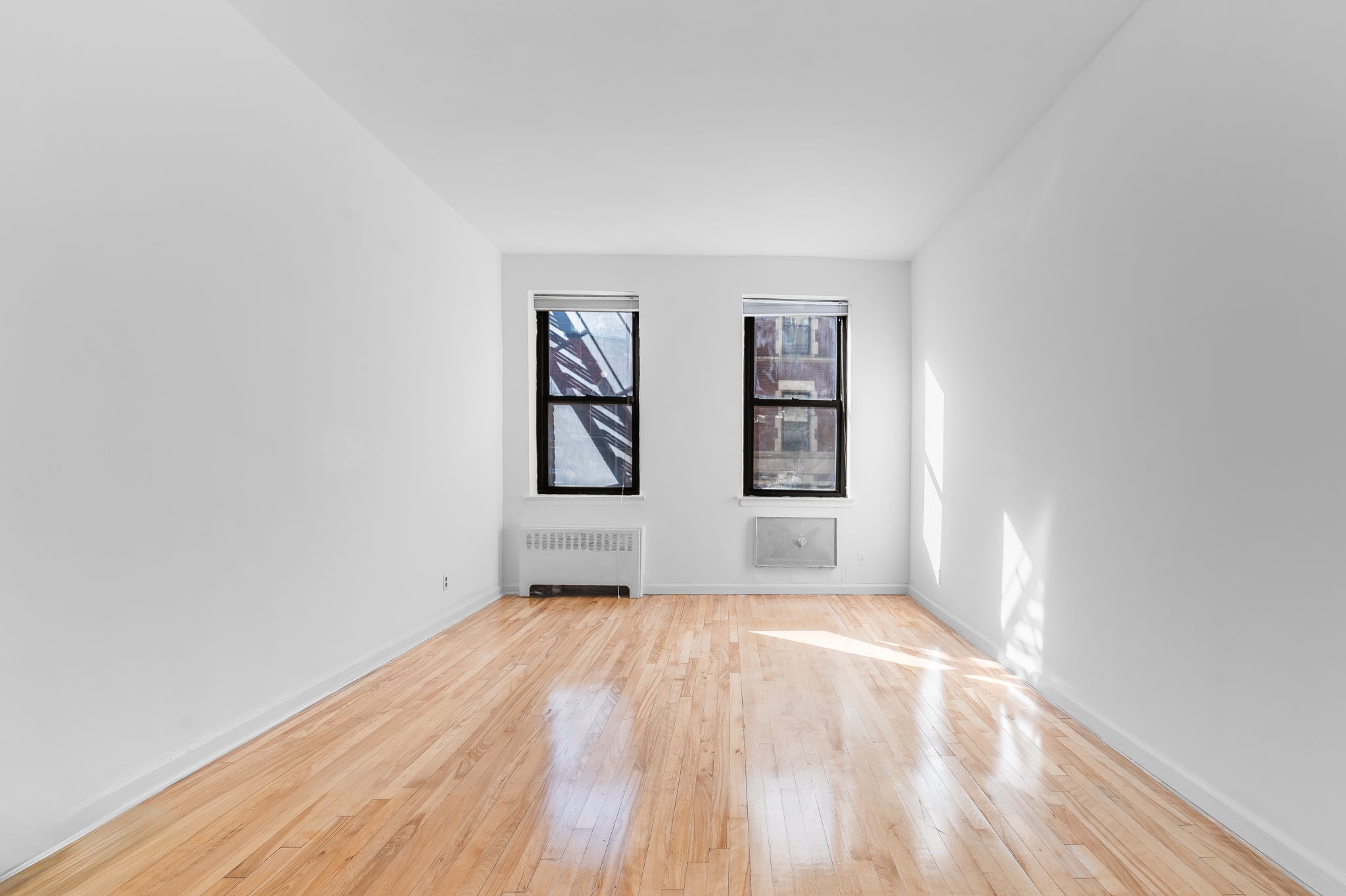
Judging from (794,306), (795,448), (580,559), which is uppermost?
(794,306)

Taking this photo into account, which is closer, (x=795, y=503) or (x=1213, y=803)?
(x=1213, y=803)

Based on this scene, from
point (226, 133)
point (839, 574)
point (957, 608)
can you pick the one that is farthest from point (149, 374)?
point (839, 574)

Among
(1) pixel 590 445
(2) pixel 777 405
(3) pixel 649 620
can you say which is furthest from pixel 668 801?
(2) pixel 777 405

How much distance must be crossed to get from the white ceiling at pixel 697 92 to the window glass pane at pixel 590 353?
124cm

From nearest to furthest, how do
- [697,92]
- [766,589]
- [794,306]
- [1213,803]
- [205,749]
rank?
[1213,803] → [205,749] → [697,92] → [766,589] → [794,306]

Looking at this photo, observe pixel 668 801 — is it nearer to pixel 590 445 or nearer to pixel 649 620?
pixel 649 620

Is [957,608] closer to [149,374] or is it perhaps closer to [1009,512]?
[1009,512]

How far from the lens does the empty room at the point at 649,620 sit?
5.99 ft

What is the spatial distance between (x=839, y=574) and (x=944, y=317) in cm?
216

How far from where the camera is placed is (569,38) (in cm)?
268

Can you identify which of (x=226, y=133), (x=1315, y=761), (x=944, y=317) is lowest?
(x=1315, y=761)

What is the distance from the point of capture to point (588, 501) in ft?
18.2

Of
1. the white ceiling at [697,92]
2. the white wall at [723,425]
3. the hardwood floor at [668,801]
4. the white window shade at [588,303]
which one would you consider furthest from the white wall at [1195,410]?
the white window shade at [588,303]

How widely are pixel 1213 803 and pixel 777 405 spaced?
13.0ft
